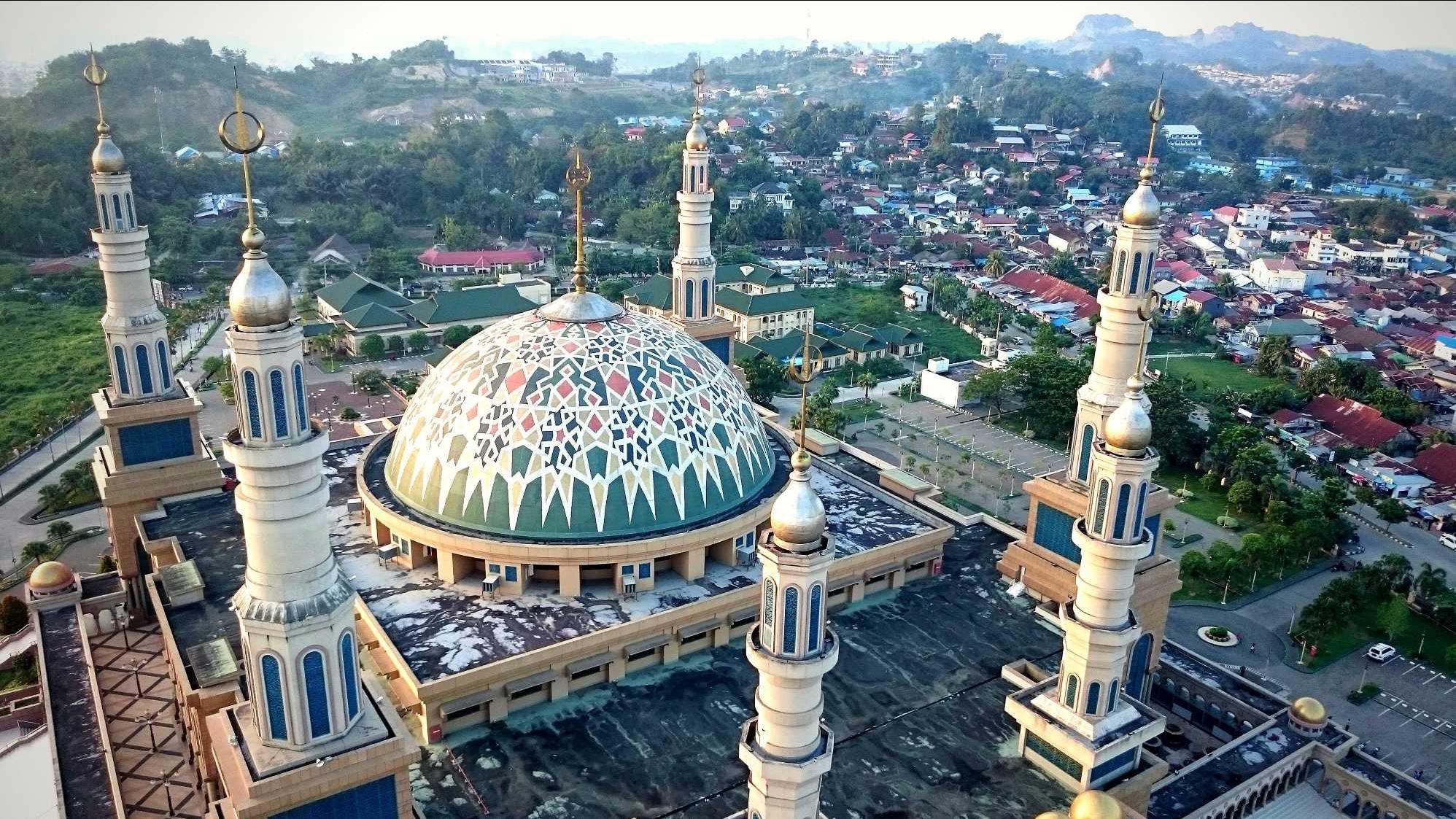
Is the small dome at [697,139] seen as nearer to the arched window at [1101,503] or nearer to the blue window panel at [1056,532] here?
the blue window panel at [1056,532]

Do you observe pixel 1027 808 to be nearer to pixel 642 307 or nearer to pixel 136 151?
pixel 642 307

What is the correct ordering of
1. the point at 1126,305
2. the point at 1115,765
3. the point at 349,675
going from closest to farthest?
the point at 349,675
the point at 1115,765
the point at 1126,305

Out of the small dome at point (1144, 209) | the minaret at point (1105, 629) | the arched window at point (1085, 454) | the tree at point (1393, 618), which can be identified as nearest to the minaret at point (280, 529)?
the minaret at point (1105, 629)

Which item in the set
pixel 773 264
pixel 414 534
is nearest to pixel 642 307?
pixel 773 264

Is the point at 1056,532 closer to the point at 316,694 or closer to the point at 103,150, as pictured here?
the point at 316,694

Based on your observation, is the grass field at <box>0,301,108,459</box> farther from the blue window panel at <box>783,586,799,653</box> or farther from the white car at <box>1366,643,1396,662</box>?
the white car at <box>1366,643,1396,662</box>

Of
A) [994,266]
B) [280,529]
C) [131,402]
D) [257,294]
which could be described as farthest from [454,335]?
[257,294]
